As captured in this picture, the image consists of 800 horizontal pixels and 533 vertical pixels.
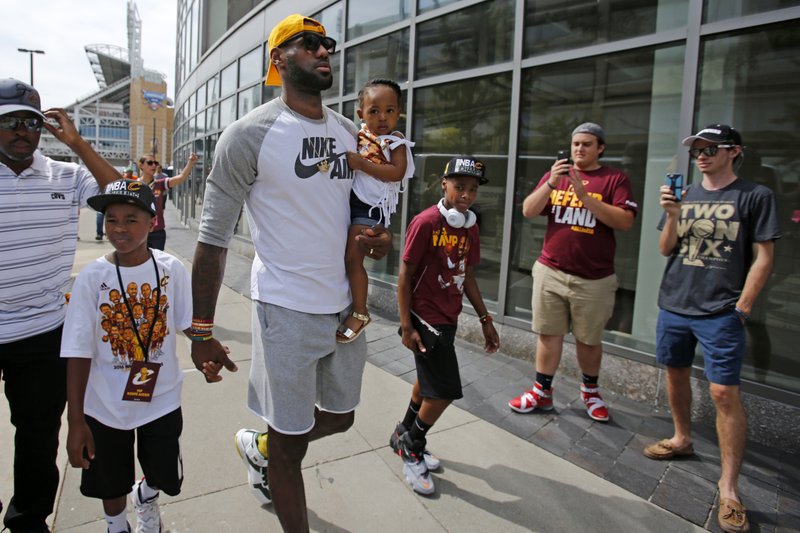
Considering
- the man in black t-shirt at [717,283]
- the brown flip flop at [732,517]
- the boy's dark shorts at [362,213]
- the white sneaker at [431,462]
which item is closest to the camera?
the boy's dark shorts at [362,213]

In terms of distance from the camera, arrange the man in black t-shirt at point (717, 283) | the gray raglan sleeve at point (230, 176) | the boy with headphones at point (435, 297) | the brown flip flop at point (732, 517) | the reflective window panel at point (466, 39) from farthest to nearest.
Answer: the reflective window panel at point (466, 39)
the boy with headphones at point (435, 297)
the man in black t-shirt at point (717, 283)
the brown flip flop at point (732, 517)
the gray raglan sleeve at point (230, 176)

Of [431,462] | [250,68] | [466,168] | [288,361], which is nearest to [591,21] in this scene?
[466,168]

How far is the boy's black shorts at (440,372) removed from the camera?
2.91m

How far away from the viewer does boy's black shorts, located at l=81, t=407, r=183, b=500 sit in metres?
2.13

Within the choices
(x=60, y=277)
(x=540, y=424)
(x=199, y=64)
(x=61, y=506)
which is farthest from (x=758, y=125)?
(x=199, y=64)

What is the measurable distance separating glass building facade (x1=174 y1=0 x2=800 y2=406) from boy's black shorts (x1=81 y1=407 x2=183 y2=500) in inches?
136

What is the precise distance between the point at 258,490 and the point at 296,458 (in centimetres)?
68

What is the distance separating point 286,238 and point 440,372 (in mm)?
1294

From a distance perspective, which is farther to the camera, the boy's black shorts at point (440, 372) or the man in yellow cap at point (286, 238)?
the boy's black shorts at point (440, 372)

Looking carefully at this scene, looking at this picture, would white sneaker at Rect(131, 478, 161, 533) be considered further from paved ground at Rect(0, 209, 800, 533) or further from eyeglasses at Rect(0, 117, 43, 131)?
eyeglasses at Rect(0, 117, 43, 131)

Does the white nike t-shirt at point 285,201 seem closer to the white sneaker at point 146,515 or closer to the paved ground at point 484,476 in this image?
the white sneaker at point 146,515

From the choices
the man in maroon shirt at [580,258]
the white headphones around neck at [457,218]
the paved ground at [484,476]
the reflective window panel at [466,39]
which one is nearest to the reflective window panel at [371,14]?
the reflective window panel at [466,39]

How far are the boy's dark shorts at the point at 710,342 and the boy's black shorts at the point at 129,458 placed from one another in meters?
2.82

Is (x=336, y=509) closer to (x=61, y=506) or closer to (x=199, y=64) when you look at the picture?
(x=61, y=506)
